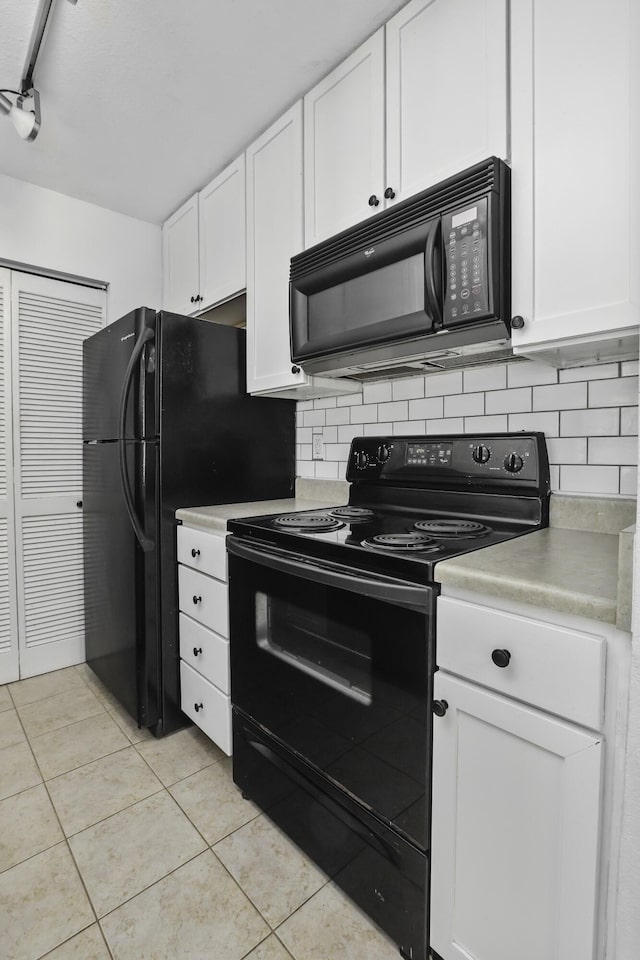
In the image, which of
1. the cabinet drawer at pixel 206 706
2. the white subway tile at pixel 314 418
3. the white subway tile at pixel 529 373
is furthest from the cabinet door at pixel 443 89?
the cabinet drawer at pixel 206 706

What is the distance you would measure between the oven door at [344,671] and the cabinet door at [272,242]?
80 cm

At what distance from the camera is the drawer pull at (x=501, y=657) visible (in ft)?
2.90

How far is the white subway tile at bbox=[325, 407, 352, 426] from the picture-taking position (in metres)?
2.13

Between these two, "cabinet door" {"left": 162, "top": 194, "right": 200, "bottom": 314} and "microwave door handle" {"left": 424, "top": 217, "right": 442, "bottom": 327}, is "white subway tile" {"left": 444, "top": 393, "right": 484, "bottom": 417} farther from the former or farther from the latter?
"cabinet door" {"left": 162, "top": 194, "right": 200, "bottom": 314}

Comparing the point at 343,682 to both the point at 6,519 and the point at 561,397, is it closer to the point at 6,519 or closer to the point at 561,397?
the point at 561,397

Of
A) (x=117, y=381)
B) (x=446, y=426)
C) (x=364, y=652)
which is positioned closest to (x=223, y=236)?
(x=117, y=381)

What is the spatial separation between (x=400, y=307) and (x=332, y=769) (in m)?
1.25

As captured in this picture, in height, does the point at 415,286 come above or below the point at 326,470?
above

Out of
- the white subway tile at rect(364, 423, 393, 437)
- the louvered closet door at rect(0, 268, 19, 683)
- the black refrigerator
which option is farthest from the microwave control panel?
the louvered closet door at rect(0, 268, 19, 683)

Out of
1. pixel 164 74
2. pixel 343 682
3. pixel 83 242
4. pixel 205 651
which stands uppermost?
pixel 164 74

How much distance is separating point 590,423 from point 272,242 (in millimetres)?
1331

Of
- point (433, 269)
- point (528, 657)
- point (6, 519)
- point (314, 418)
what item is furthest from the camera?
point (6, 519)

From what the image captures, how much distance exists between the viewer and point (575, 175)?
1.10m

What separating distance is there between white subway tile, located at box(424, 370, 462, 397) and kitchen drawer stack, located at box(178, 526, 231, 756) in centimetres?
91
